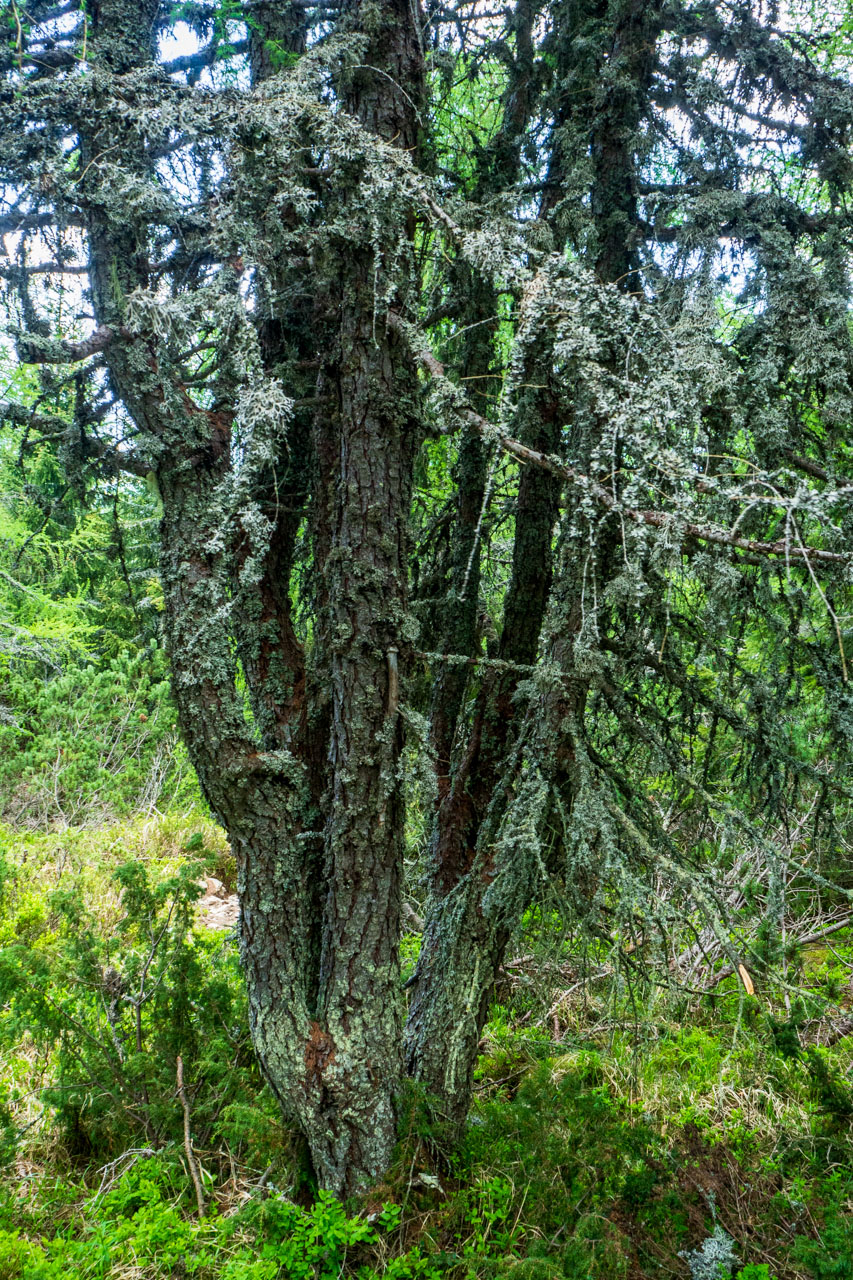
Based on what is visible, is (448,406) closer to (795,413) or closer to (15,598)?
(795,413)

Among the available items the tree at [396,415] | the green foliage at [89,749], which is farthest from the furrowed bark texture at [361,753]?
the green foliage at [89,749]

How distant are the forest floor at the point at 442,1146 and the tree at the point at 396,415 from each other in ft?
0.81

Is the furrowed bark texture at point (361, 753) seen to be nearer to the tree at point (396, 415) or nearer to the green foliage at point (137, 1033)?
the tree at point (396, 415)

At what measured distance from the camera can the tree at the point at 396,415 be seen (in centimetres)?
239

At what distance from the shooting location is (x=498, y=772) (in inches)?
134

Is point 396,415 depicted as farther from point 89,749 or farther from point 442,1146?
point 89,749

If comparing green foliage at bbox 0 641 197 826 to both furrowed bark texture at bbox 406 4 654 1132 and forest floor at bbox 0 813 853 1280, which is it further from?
furrowed bark texture at bbox 406 4 654 1132

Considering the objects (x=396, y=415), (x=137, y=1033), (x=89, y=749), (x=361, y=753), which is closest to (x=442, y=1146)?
(x=137, y=1033)

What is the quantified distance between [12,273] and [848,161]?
2.95m

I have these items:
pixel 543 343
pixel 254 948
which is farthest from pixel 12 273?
pixel 254 948

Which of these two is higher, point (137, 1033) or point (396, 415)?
point (396, 415)

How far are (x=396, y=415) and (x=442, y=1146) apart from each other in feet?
9.64

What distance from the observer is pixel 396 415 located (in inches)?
113

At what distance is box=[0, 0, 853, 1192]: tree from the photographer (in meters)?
2.39
